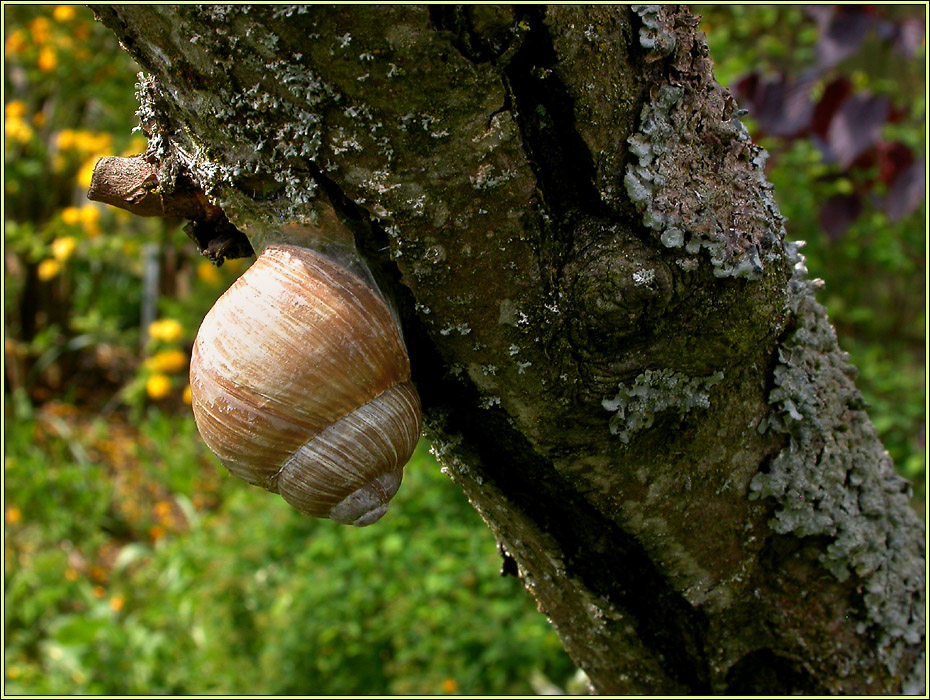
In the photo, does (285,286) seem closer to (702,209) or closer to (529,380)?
(529,380)

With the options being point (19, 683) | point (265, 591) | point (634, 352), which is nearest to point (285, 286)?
point (634, 352)

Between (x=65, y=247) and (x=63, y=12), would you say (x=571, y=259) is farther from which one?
(x=63, y=12)

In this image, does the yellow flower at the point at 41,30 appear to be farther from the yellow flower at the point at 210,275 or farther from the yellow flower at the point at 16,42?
the yellow flower at the point at 210,275

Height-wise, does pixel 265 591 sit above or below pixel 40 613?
below

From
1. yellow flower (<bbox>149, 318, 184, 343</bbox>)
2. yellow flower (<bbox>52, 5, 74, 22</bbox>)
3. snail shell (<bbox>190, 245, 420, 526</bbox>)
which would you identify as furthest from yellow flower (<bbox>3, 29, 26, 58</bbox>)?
snail shell (<bbox>190, 245, 420, 526</bbox>)

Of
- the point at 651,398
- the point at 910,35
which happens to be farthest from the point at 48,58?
the point at 651,398

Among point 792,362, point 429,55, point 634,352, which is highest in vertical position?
point 429,55
